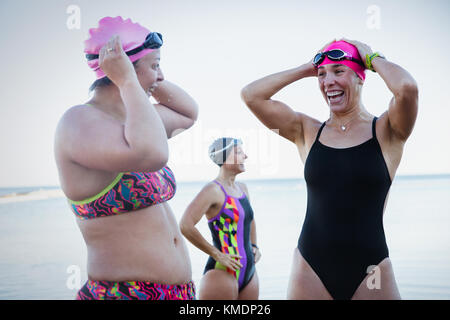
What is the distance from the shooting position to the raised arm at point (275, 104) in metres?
2.94

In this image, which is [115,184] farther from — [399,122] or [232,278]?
[232,278]

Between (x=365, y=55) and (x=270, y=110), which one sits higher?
(x=365, y=55)

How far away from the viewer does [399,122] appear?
2541 mm

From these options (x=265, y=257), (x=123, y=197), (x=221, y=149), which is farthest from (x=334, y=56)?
(x=265, y=257)

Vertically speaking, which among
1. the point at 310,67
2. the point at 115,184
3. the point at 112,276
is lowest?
the point at 112,276

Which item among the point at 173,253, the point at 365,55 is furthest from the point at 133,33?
the point at 365,55

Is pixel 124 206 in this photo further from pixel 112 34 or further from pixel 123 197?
pixel 112 34

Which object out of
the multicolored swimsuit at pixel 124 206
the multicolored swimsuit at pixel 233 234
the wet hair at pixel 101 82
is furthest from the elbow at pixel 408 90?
the multicolored swimsuit at pixel 233 234

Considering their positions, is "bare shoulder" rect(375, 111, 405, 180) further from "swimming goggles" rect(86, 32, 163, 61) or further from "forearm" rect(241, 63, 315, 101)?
"swimming goggles" rect(86, 32, 163, 61)

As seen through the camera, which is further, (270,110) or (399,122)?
(270,110)

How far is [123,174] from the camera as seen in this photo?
208cm

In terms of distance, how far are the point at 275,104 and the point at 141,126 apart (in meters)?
1.27

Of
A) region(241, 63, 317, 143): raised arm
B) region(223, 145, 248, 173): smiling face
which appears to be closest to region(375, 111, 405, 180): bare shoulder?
region(241, 63, 317, 143): raised arm

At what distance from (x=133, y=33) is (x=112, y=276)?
1.11m
